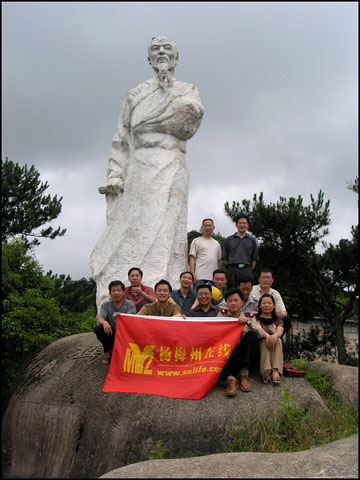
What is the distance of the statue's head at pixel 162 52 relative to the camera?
7012 mm

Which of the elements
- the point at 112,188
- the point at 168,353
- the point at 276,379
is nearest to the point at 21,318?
the point at 112,188

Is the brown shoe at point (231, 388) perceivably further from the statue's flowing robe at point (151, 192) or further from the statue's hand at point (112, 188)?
the statue's hand at point (112, 188)

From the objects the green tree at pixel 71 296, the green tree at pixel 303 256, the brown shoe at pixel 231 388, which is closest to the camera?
the brown shoe at pixel 231 388

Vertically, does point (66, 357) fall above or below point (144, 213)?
below

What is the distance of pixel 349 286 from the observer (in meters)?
11.1

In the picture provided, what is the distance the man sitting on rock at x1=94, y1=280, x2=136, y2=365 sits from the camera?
4855 millimetres

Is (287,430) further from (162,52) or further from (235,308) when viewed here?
(162,52)

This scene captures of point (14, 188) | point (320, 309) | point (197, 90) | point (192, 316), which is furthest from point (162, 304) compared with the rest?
point (14, 188)

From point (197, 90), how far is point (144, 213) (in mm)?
2092

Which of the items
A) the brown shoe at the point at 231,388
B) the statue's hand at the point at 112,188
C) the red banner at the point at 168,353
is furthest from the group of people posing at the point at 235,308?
the statue's hand at the point at 112,188

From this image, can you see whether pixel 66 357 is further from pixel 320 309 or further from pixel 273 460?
pixel 320 309

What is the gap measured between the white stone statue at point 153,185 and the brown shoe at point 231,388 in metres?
2.27

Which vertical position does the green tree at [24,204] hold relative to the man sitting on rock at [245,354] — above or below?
above

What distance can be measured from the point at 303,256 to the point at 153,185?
220 inches
